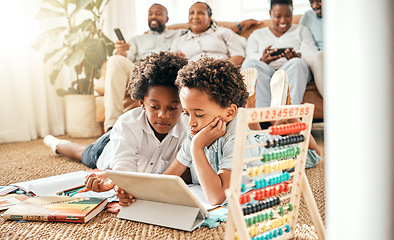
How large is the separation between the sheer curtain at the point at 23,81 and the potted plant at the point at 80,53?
0.19 meters

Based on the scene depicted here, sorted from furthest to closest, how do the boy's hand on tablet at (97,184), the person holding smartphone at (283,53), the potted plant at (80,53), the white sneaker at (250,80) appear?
the potted plant at (80,53), the person holding smartphone at (283,53), the white sneaker at (250,80), the boy's hand on tablet at (97,184)

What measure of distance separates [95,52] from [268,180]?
250 centimetres

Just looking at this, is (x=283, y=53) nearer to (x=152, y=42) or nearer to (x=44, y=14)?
(x=152, y=42)

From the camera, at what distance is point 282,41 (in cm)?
284

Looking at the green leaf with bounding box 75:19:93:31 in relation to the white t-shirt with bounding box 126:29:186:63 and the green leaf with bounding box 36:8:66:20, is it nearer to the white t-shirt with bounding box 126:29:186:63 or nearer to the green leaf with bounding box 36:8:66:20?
the green leaf with bounding box 36:8:66:20

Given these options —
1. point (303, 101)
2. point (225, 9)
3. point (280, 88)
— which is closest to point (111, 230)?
point (280, 88)

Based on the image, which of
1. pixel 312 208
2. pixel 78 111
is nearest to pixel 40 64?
pixel 78 111

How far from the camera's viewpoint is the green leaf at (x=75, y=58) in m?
2.97

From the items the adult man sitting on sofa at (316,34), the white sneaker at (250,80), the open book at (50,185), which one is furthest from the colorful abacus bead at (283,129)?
the adult man sitting on sofa at (316,34)

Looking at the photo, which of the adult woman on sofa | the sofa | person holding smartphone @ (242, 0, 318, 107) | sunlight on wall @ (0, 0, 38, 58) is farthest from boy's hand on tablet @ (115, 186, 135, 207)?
sunlight on wall @ (0, 0, 38, 58)

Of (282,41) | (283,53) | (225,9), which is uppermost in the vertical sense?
(225,9)

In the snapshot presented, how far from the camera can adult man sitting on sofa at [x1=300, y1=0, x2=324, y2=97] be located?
2375mm

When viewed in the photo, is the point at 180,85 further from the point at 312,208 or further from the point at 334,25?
the point at 334,25

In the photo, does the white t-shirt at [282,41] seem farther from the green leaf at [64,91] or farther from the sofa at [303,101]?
the green leaf at [64,91]
